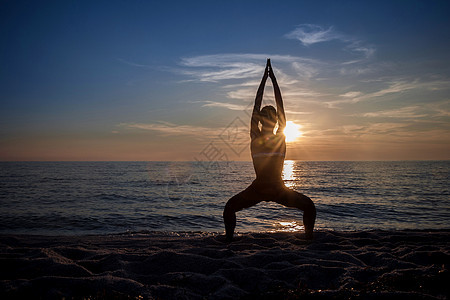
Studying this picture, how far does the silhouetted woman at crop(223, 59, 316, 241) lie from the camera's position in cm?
523

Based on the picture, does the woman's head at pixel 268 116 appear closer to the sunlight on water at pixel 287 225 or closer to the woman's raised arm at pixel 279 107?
the woman's raised arm at pixel 279 107

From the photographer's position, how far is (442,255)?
4.30 meters

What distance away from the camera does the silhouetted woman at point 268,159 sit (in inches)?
206

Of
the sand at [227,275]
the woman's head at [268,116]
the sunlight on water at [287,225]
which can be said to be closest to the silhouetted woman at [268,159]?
the woman's head at [268,116]

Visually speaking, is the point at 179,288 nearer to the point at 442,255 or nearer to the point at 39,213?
the point at 442,255

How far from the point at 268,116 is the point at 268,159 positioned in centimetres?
86

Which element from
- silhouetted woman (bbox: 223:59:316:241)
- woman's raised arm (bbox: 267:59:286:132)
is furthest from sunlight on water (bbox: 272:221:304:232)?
woman's raised arm (bbox: 267:59:286:132)

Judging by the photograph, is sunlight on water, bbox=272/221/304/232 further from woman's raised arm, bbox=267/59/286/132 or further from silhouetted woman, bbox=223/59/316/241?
woman's raised arm, bbox=267/59/286/132

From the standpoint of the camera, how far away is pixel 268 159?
5227 mm

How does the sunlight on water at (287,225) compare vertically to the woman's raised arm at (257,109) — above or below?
below

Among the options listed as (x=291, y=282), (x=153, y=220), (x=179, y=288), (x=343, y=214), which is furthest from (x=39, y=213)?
(x=343, y=214)

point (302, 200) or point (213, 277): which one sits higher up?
point (302, 200)

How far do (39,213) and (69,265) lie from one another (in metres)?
11.3

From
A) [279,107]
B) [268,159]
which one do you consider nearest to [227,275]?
[268,159]
